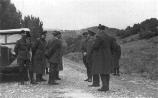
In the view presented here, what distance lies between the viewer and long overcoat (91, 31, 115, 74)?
12.9m

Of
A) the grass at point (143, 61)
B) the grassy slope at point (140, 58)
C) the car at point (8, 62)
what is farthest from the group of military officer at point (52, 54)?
the grass at point (143, 61)

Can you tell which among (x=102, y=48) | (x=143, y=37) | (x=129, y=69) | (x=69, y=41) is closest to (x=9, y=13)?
(x=69, y=41)

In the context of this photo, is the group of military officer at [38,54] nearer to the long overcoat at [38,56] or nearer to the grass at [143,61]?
the long overcoat at [38,56]

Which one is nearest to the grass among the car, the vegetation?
the vegetation

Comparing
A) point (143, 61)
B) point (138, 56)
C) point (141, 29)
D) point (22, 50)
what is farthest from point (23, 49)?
point (141, 29)

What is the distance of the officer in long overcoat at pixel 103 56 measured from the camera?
12859mm

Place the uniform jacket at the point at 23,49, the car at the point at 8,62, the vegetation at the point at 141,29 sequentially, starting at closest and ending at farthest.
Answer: the uniform jacket at the point at 23,49, the car at the point at 8,62, the vegetation at the point at 141,29

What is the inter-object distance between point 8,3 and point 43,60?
45.8 meters

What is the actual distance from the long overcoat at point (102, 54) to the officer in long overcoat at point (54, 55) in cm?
218

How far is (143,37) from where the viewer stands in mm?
46062

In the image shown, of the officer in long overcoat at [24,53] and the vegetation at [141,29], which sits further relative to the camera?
the vegetation at [141,29]

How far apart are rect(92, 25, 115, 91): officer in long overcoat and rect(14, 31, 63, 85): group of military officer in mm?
2205

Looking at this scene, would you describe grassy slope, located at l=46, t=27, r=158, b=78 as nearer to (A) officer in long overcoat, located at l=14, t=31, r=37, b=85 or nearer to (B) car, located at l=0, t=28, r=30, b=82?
(A) officer in long overcoat, located at l=14, t=31, r=37, b=85

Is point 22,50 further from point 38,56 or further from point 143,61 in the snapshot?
point 143,61
